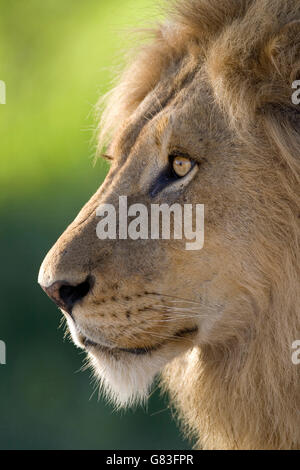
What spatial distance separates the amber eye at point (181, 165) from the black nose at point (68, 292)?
377 mm

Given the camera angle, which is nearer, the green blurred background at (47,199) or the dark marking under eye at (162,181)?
the dark marking under eye at (162,181)

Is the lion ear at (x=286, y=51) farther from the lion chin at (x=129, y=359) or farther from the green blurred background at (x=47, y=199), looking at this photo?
the green blurred background at (x=47, y=199)

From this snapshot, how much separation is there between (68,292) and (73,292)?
1cm

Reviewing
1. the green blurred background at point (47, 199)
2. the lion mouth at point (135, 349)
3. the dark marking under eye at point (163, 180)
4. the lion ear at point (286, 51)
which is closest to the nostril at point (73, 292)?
the lion mouth at point (135, 349)

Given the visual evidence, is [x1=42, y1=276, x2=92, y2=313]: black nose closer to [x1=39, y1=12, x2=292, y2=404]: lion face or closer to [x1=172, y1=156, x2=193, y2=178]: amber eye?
[x1=39, y1=12, x2=292, y2=404]: lion face

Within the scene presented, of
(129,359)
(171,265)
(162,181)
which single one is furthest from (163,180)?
(129,359)

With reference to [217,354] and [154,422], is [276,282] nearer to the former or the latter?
[217,354]

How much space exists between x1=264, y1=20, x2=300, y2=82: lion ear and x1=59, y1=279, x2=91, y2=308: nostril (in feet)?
2.49

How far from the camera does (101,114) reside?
3090 mm

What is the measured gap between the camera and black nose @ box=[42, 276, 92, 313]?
2.10 m

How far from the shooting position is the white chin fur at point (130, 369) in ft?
7.19

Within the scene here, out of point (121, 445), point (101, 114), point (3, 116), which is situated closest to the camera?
point (101, 114)

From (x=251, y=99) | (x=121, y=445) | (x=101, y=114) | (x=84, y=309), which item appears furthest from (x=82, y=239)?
(x=121, y=445)

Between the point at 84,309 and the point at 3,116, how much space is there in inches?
162
